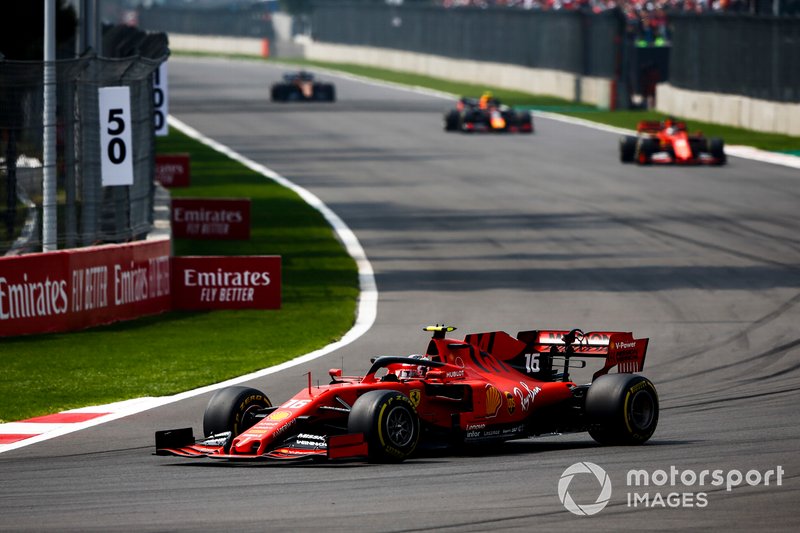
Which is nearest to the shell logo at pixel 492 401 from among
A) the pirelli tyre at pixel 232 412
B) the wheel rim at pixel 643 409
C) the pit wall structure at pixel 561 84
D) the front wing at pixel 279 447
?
the wheel rim at pixel 643 409

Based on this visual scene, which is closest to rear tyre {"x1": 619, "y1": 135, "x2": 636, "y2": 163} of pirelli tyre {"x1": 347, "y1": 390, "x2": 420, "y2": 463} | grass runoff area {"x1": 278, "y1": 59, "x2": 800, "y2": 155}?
grass runoff area {"x1": 278, "y1": 59, "x2": 800, "y2": 155}

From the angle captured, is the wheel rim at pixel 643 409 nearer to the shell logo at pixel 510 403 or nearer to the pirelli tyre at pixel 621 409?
the pirelli tyre at pixel 621 409

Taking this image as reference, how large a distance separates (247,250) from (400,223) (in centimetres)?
470

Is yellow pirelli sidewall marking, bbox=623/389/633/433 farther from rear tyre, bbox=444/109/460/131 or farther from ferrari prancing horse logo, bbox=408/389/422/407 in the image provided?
rear tyre, bbox=444/109/460/131

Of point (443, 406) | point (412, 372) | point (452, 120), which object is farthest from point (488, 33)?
point (443, 406)

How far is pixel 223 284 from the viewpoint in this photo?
70.9 feet

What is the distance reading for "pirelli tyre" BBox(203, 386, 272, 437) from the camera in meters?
12.4

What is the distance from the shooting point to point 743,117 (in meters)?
54.2

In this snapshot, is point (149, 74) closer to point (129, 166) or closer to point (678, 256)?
point (129, 166)

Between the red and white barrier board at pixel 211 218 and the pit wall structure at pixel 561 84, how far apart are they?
25.5 metres

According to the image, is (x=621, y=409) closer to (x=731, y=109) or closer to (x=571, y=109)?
(x=731, y=109)

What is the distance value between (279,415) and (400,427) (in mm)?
Answer: 890

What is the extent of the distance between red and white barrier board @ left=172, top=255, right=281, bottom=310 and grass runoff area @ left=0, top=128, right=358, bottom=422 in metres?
0.18

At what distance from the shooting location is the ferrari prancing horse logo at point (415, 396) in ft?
40.4
